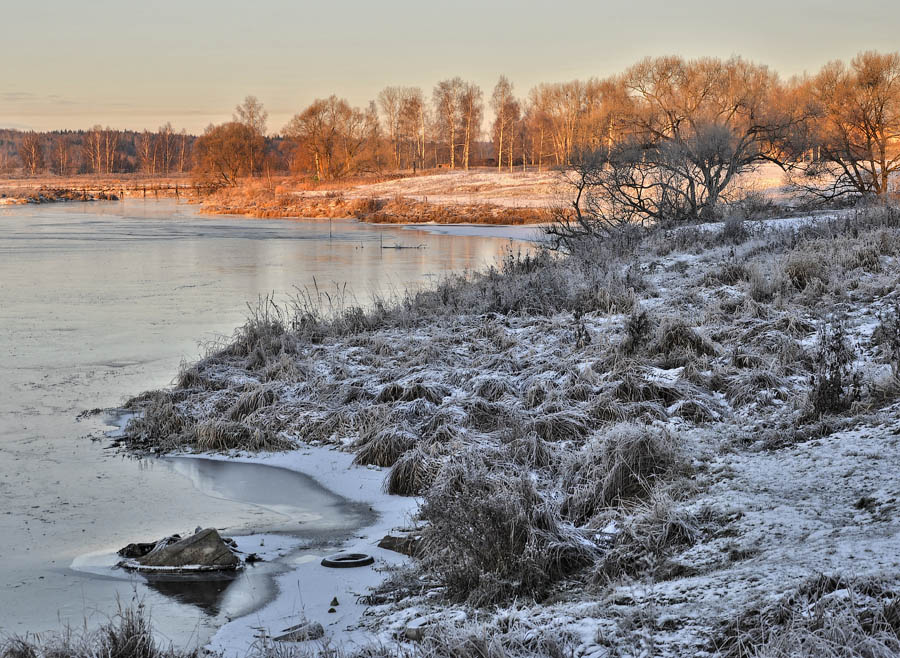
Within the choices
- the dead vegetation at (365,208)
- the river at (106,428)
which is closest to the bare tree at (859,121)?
the river at (106,428)

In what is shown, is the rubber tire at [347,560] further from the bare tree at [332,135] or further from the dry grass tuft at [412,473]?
the bare tree at [332,135]

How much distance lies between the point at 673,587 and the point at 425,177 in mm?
69221

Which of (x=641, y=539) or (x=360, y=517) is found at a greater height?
(x=641, y=539)

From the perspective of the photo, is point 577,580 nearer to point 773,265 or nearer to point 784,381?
point 784,381

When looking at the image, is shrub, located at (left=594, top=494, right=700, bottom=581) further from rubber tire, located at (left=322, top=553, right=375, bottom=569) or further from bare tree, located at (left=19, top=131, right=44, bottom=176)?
bare tree, located at (left=19, top=131, right=44, bottom=176)

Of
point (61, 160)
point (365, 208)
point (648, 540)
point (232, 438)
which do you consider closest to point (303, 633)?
point (648, 540)

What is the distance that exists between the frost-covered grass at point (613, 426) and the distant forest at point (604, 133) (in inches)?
346

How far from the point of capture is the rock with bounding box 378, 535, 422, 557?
18.1 feet

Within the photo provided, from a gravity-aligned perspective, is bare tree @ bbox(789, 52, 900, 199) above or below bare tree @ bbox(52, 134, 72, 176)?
below

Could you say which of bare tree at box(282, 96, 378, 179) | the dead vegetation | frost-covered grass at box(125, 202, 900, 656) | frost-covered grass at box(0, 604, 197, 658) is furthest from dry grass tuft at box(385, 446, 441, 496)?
bare tree at box(282, 96, 378, 179)

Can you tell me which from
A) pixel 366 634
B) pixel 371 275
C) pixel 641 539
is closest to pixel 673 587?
pixel 641 539

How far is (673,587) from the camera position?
3.85 metres

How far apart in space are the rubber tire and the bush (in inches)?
19.4

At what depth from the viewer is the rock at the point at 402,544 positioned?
5515mm
